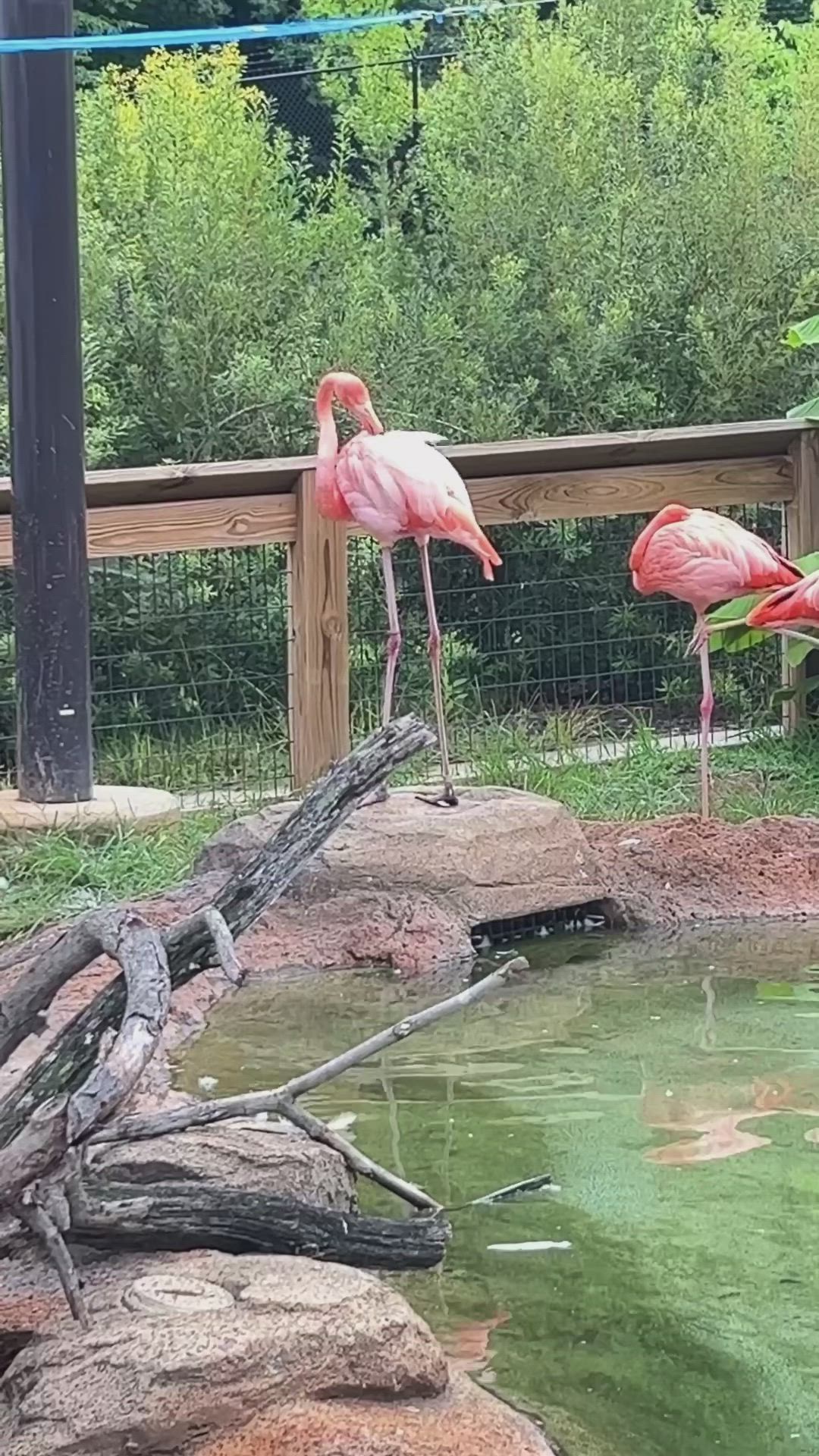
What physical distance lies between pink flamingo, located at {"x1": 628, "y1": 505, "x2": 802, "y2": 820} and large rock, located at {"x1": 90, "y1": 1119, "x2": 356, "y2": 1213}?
94.0 inches

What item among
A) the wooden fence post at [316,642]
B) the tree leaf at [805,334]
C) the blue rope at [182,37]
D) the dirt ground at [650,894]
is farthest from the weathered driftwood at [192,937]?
the tree leaf at [805,334]

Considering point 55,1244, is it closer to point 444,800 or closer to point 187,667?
point 444,800

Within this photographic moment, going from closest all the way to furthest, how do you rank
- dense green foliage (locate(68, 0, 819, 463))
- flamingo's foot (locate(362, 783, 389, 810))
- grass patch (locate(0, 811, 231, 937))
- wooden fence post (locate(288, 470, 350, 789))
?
grass patch (locate(0, 811, 231, 937)) → flamingo's foot (locate(362, 783, 389, 810)) → wooden fence post (locate(288, 470, 350, 789)) → dense green foliage (locate(68, 0, 819, 463))

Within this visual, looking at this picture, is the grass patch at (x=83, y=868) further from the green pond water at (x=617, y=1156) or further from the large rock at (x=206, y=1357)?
the large rock at (x=206, y=1357)

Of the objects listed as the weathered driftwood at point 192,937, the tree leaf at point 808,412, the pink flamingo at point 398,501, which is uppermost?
the tree leaf at point 808,412

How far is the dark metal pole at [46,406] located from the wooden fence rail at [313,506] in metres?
0.20

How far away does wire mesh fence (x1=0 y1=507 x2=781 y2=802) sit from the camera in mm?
5969

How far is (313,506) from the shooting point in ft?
18.2

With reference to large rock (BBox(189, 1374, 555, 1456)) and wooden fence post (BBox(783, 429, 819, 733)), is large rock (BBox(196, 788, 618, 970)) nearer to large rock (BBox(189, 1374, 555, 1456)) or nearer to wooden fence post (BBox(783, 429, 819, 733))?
wooden fence post (BBox(783, 429, 819, 733))

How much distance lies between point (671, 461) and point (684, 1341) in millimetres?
3941

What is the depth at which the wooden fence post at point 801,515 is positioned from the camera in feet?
20.6

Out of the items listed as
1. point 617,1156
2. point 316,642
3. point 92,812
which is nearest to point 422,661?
point 316,642

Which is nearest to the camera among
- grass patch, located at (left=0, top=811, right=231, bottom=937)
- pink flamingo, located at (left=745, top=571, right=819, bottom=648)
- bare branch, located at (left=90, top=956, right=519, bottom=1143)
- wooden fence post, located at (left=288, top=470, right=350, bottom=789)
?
bare branch, located at (left=90, top=956, right=519, bottom=1143)

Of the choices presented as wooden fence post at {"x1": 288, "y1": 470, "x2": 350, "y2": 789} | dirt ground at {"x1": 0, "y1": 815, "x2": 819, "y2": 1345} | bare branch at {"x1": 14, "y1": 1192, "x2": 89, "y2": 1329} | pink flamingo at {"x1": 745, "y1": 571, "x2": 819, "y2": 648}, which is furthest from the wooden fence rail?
bare branch at {"x1": 14, "y1": 1192, "x2": 89, "y2": 1329}
